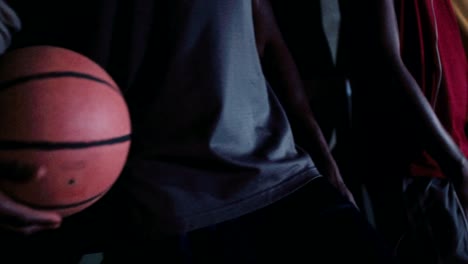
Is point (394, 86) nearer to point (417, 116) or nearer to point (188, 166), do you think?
point (417, 116)

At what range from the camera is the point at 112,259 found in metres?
0.78

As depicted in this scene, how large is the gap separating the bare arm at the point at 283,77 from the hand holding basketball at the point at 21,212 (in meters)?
0.67

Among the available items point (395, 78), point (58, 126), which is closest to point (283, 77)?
point (395, 78)

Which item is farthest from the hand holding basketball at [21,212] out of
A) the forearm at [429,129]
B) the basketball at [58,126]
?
the forearm at [429,129]

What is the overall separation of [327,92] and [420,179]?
0.45m

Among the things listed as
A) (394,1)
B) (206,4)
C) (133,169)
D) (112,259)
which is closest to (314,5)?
(394,1)

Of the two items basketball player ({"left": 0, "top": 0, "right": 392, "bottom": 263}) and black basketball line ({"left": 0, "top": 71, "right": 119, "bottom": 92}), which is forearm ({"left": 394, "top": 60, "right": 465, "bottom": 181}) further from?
black basketball line ({"left": 0, "top": 71, "right": 119, "bottom": 92})

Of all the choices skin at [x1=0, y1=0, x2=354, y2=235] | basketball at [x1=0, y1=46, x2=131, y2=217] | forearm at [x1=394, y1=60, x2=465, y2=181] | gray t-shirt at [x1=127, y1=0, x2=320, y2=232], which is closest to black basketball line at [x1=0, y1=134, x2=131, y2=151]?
basketball at [x1=0, y1=46, x2=131, y2=217]

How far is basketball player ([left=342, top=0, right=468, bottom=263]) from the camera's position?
1.01 m

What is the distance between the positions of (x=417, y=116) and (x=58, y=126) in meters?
0.86

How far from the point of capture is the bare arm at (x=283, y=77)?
42.0 inches

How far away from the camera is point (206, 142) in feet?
2.59

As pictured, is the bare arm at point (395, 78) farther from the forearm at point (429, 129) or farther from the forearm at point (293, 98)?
the forearm at point (293, 98)

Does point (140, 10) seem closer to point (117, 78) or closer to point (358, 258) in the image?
point (117, 78)
